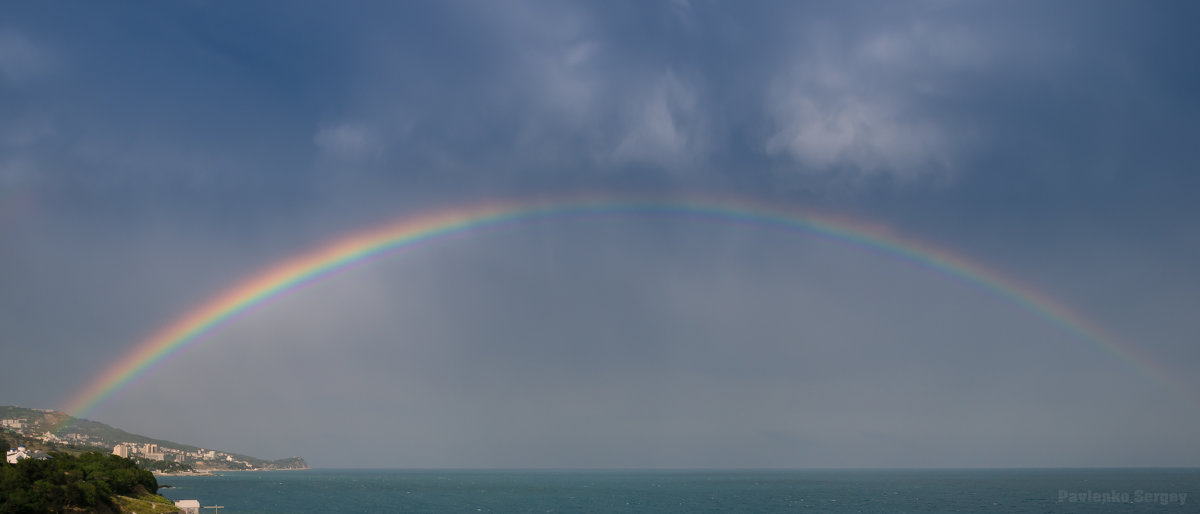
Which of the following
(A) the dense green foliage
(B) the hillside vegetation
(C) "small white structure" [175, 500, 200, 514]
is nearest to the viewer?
(A) the dense green foliage

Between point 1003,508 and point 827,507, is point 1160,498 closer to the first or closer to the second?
point 1003,508

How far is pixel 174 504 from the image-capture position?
332 feet

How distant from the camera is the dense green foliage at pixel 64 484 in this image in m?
60.5

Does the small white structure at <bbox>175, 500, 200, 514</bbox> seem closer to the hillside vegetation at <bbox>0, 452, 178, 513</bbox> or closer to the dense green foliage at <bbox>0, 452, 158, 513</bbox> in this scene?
the hillside vegetation at <bbox>0, 452, 178, 513</bbox>

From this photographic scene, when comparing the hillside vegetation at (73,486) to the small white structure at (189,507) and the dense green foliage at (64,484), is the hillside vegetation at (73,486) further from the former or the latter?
the small white structure at (189,507)

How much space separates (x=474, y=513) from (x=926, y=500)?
99.5 m

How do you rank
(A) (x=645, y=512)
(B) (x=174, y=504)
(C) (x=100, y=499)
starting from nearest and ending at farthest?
(C) (x=100, y=499) < (B) (x=174, y=504) < (A) (x=645, y=512)

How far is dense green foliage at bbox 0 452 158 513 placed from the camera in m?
60.5

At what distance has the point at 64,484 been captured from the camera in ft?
A: 245

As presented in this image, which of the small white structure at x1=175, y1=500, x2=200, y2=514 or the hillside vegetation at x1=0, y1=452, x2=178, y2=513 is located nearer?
the hillside vegetation at x1=0, y1=452, x2=178, y2=513

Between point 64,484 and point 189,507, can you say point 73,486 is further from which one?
point 189,507

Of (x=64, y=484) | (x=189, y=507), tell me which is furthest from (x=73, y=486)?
(x=189, y=507)

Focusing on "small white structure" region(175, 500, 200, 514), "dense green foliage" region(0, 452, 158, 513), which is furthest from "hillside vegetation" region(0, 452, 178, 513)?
"small white structure" region(175, 500, 200, 514)

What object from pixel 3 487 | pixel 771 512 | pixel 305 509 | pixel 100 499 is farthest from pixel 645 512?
pixel 3 487
